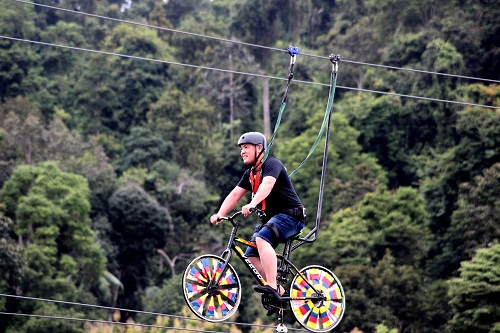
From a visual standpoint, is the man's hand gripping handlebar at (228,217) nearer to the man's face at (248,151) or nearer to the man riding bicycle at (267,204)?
the man riding bicycle at (267,204)

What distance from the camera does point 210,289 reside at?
28.5 ft

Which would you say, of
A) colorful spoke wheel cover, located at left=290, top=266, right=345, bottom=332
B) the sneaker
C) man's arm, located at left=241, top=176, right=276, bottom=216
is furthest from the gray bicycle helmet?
colorful spoke wheel cover, located at left=290, top=266, right=345, bottom=332

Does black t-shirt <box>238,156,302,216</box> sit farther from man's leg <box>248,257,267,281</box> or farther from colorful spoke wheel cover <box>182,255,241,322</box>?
colorful spoke wheel cover <box>182,255,241,322</box>

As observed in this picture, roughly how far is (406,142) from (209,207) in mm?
7965

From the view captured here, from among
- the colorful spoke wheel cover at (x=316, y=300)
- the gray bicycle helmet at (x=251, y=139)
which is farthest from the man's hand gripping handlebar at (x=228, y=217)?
the colorful spoke wheel cover at (x=316, y=300)

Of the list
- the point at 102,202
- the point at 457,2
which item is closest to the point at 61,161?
the point at 102,202

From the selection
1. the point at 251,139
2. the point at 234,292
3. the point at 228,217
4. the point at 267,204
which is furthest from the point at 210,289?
the point at 251,139

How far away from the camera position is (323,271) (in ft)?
30.3

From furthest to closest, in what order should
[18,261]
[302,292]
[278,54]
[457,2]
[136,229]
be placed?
[278,54]
[457,2]
[136,229]
[18,261]
[302,292]

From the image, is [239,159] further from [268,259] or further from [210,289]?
[268,259]

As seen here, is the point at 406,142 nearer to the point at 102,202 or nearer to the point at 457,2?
the point at 457,2

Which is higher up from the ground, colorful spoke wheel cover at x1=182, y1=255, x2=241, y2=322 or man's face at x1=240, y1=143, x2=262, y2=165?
man's face at x1=240, y1=143, x2=262, y2=165

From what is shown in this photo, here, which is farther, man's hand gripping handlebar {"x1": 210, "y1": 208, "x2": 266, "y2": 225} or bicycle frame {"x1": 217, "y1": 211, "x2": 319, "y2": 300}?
bicycle frame {"x1": 217, "y1": 211, "x2": 319, "y2": 300}

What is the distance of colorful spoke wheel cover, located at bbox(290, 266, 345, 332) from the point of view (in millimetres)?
9086
